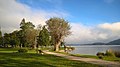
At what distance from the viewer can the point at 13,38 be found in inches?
4948

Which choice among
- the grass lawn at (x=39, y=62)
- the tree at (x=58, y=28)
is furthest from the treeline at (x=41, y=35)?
the grass lawn at (x=39, y=62)

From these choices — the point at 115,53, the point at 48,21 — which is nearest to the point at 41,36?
the point at 48,21

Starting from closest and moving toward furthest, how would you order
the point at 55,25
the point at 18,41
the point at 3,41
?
the point at 55,25
the point at 18,41
the point at 3,41

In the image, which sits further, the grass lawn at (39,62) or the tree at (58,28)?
the tree at (58,28)

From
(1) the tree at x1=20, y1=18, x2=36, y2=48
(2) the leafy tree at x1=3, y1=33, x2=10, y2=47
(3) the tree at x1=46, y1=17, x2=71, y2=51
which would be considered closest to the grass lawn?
(3) the tree at x1=46, y1=17, x2=71, y2=51

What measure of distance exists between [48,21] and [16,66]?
49.2 m

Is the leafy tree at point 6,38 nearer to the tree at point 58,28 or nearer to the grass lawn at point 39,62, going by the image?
the tree at point 58,28

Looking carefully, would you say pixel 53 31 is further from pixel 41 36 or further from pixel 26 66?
pixel 26 66

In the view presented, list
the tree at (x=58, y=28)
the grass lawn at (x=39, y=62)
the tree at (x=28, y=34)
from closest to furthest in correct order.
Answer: the grass lawn at (x=39, y=62), the tree at (x=58, y=28), the tree at (x=28, y=34)

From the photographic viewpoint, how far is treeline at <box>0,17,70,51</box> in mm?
68562

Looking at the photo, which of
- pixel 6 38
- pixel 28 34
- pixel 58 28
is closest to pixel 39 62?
pixel 58 28

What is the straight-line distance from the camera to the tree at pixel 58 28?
68.2m

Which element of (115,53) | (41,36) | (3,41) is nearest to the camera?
(115,53)

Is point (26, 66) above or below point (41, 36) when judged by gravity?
below
